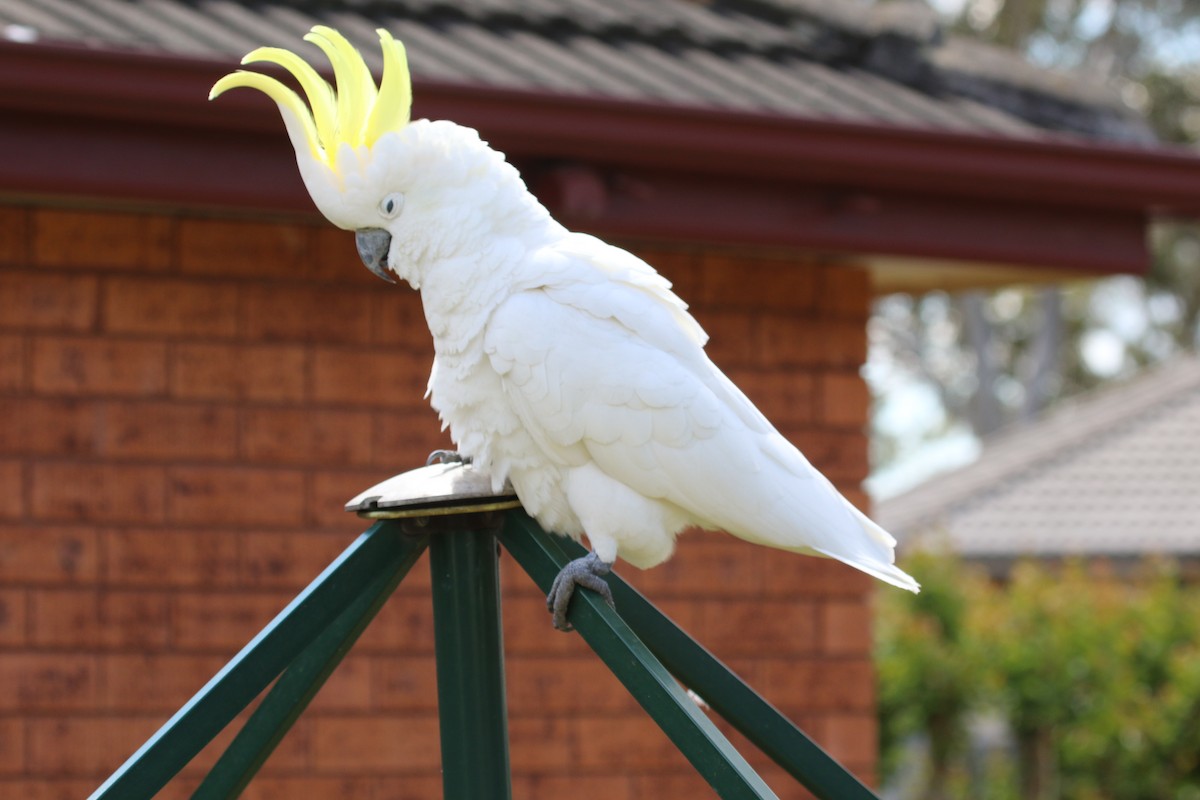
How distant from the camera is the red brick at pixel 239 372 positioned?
3.62 meters

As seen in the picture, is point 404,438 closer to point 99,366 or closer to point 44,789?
point 99,366

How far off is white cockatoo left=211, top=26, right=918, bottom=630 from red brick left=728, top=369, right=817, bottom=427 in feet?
6.00

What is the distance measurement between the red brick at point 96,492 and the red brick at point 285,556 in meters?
0.23

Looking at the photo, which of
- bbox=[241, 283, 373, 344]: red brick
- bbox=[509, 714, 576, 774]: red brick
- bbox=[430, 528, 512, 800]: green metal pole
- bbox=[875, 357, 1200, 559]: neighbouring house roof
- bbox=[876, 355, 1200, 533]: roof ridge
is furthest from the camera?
bbox=[876, 355, 1200, 533]: roof ridge

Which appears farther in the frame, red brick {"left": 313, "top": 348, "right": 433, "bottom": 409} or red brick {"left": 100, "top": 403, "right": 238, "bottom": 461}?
red brick {"left": 313, "top": 348, "right": 433, "bottom": 409}

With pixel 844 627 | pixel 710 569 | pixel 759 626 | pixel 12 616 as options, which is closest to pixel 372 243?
pixel 12 616

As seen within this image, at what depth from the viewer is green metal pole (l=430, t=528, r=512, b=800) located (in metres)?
1.98

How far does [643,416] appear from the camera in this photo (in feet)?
7.00

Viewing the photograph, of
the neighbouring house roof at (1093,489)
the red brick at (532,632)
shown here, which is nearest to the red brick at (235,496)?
the red brick at (532,632)

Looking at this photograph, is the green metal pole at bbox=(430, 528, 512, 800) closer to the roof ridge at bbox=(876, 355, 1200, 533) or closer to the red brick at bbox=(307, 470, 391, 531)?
the red brick at bbox=(307, 470, 391, 531)

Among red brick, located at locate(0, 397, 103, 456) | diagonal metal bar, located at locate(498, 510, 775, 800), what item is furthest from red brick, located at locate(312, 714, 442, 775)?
diagonal metal bar, located at locate(498, 510, 775, 800)

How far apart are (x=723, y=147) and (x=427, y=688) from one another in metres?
1.49

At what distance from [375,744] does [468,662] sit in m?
1.84

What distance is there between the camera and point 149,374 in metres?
3.59
